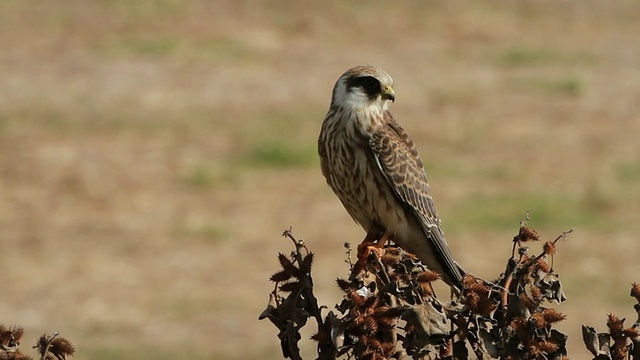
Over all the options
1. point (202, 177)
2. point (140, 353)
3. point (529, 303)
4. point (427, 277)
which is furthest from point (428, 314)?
point (202, 177)

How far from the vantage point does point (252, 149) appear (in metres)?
17.2

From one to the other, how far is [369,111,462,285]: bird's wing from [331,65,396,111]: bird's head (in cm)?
15

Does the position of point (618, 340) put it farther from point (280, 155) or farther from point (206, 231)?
point (280, 155)

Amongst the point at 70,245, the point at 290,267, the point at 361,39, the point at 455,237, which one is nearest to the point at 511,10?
the point at 361,39

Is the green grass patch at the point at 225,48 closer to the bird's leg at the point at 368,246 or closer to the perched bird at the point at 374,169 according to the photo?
the perched bird at the point at 374,169

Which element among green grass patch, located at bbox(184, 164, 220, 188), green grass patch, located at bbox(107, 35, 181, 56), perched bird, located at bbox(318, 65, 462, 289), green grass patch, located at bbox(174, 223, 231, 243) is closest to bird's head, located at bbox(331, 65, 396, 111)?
perched bird, located at bbox(318, 65, 462, 289)

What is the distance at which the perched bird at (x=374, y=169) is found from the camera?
558 centimetres

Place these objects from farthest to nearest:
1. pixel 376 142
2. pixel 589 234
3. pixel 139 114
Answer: pixel 139 114
pixel 589 234
pixel 376 142

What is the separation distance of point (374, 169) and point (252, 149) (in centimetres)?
1161

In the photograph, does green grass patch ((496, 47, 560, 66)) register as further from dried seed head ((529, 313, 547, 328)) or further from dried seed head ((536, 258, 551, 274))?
dried seed head ((529, 313, 547, 328))

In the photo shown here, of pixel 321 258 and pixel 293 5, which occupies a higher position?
pixel 293 5

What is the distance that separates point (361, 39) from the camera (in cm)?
2294

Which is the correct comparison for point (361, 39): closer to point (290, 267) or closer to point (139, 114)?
point (139, 114)

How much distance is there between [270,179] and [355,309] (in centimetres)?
1291
